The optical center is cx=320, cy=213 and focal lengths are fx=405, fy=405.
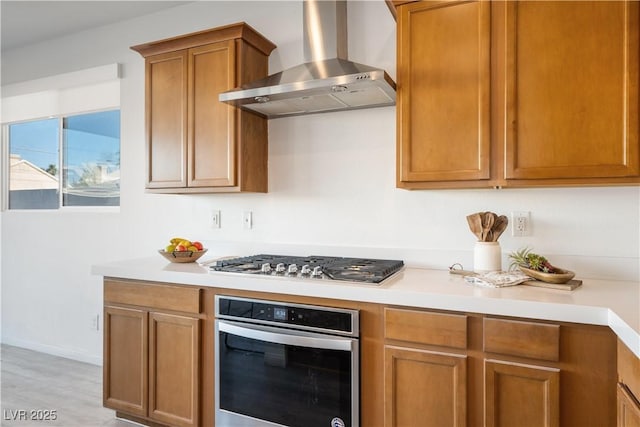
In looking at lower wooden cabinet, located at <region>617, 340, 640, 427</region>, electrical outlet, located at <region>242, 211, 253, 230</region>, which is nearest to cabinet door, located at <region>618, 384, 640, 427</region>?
lower wooden cabinet, located at <region>617, 340, 640, 427</region>

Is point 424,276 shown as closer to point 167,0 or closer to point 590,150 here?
point 590,150

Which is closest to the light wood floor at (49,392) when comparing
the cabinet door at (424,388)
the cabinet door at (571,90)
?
Answer: the cabinet door at (424,388)

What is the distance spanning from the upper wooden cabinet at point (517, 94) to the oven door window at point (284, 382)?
97 centimetres

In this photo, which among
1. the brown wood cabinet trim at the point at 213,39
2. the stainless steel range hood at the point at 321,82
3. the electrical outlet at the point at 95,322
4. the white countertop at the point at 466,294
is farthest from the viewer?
the electrical outlet at the point at 95,322

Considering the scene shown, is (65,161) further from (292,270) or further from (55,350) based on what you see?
(292,270)

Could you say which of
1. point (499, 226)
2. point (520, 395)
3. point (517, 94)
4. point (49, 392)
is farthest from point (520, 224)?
point (49, 392)

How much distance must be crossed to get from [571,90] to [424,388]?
1.40 metres

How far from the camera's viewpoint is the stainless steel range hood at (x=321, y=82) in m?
1.97

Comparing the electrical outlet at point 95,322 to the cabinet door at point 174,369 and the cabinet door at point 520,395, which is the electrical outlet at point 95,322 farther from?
Answer: the cabinet door at point 520,395

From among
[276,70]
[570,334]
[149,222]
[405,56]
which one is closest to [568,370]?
[570,334]

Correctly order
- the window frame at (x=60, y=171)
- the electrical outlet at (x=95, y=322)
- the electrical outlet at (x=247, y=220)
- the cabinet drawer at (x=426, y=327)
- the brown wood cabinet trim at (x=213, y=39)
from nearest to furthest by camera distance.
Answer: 1. the cabinet drawer at (x=426, y=327)
2. the brown wood cabinet trim at (x=213, y=39)
3. the electrical outlet at (x=247, y=220)
4. the electrical outlet at (x=95, y=322)
5. the window frame at (x=60, y=171)

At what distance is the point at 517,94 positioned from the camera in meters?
1.81

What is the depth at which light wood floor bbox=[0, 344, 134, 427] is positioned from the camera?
8.12 ft

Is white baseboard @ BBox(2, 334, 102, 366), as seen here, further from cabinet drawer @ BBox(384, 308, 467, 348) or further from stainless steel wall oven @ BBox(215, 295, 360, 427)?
cabinet drawer @ BBox(384, 308, 467, 348)
